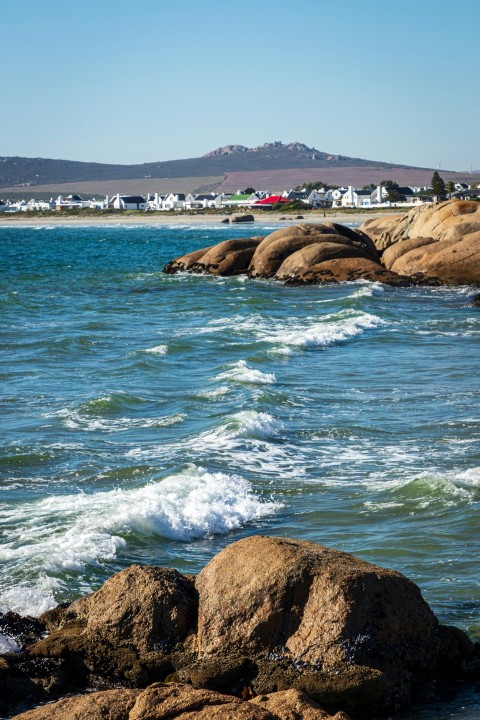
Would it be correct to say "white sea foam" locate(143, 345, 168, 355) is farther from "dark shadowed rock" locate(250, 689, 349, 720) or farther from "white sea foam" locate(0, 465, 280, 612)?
"dark shadowed rock" locate(250, 689, 349, 720)

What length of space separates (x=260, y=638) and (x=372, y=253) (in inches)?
1391

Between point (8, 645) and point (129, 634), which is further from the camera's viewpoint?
point (8, 645)

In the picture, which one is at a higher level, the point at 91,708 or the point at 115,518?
the point at 91,708

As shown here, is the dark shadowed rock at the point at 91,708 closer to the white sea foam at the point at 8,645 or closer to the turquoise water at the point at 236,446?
the white sea foam at the point at 8,645

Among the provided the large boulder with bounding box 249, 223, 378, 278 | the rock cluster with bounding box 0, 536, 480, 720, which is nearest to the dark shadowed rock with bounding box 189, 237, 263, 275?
the large boulder with bounding box 249, 223, 378, 278

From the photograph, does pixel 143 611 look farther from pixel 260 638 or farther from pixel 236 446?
pixel 236 446

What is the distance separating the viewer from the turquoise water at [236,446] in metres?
9.55

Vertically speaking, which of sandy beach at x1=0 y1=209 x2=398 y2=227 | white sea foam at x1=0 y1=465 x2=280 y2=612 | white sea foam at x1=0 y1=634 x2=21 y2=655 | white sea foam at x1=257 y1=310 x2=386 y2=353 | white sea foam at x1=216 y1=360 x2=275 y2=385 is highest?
sandy beach at x1=0 y1=209 x2=398 y2=227

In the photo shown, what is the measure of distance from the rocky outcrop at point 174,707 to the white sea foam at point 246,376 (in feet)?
42.9

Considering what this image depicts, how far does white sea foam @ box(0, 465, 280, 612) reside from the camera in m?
9.30

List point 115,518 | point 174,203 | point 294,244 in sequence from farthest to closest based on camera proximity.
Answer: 1. point 174,203
2. point 294,244
3. point 115,518

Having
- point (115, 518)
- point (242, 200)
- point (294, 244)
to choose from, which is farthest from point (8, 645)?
point (242, 200)

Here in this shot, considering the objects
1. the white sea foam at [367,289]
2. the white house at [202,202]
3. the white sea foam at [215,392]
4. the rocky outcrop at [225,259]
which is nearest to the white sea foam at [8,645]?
the white sea foam at [215,392]

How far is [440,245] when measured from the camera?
118ft
